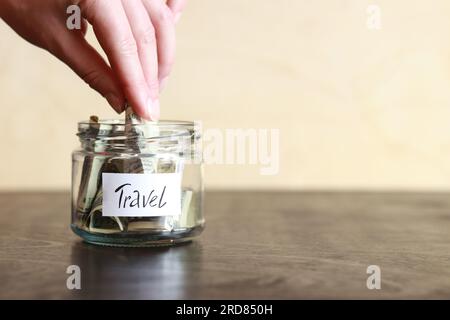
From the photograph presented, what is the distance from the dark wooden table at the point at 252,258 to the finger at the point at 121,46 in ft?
0.60

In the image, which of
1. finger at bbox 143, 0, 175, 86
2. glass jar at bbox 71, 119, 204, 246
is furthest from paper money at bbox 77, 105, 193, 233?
finger at bbox 143, 0, 175, 86

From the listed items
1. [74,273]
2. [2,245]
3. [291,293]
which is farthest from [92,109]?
[291,293]

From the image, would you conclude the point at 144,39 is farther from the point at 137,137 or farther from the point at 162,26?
the point at 137,137

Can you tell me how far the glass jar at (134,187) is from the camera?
2.63ft

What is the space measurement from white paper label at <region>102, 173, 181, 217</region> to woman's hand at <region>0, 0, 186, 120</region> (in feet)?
0.28

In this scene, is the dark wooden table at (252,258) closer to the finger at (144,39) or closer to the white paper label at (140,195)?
the white paper label at (140,195)

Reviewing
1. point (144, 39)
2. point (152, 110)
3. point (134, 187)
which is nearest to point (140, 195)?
point (134, 187)

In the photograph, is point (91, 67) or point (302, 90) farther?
point (302, 90)

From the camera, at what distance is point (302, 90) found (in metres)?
1.74

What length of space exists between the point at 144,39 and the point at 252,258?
32 centimetres

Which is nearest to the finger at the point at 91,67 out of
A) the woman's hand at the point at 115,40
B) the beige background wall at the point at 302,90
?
the woman's hand at the point at 115,40

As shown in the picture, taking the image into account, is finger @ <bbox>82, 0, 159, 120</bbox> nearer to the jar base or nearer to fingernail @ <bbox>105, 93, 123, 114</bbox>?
fingernail @ <bbox>105, 93, 123, 114</bbox>
